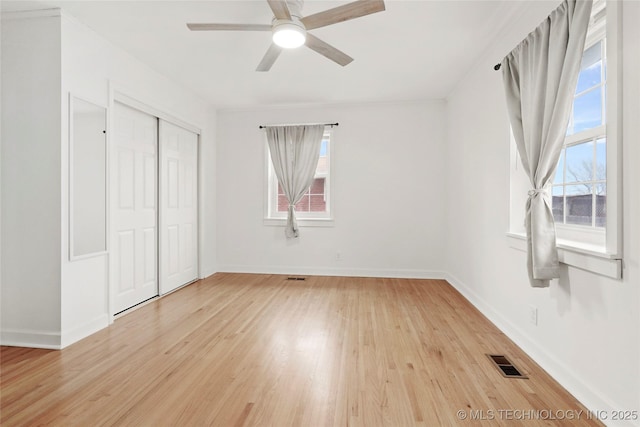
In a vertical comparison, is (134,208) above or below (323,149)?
below

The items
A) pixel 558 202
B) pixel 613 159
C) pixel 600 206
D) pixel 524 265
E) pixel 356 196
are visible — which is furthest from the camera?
pixel 356 196

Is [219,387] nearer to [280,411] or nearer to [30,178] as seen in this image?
[280,411]

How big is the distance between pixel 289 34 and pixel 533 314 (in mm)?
2660

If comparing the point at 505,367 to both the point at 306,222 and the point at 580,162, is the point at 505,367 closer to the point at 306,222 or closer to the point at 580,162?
the point at 580,162

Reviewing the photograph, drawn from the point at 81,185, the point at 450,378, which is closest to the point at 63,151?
the point at 81,185

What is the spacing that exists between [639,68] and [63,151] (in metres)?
3.65

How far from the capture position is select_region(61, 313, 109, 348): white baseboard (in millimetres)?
2482

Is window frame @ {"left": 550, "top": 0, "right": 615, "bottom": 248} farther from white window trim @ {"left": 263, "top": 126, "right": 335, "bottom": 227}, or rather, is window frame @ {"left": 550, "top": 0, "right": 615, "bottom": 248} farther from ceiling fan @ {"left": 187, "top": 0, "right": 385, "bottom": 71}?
white window trim @ {"left": 263, "top": 126, "right": 335, "bottom": 227}

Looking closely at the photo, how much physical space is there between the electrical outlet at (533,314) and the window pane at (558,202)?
64 centimetres

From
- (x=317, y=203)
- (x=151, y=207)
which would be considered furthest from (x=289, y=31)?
(x=317, y=203)

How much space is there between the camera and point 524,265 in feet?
7.82

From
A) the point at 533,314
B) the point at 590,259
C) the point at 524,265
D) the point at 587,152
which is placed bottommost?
the point at 533,314

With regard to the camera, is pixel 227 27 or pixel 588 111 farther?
pixel 227 27

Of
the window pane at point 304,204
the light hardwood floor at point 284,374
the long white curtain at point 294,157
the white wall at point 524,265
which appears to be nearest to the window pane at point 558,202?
the white wall at point 524,265
